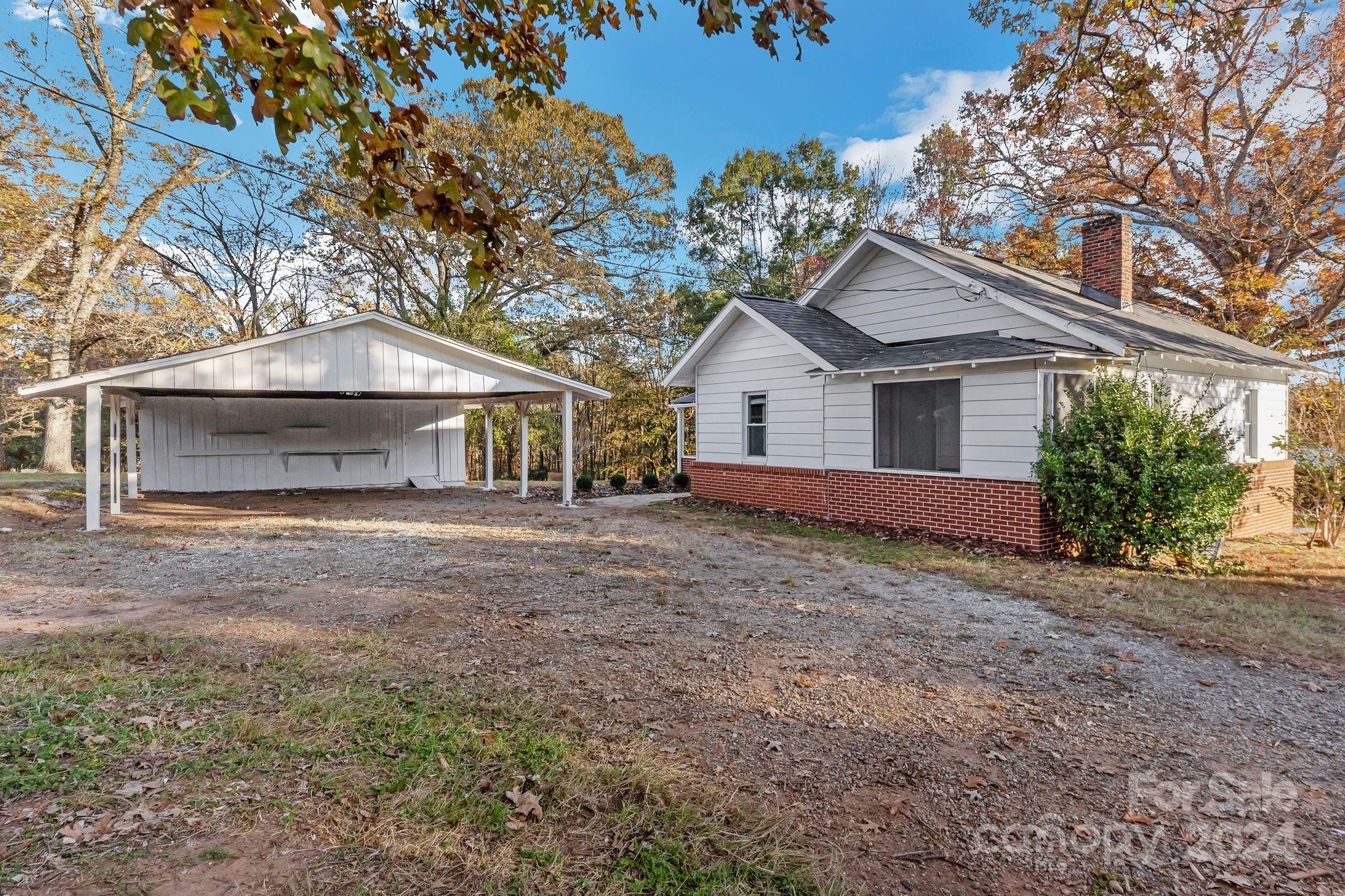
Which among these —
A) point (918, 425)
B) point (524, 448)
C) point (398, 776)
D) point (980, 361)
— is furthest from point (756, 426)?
point (398, 776)

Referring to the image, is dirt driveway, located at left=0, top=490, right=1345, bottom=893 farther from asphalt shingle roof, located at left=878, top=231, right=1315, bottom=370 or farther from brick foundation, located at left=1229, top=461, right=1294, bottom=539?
brick foundation, located at left=1229, top=461, right=1294, bottom=539

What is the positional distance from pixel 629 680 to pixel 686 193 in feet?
82.9

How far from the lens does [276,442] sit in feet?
51.6

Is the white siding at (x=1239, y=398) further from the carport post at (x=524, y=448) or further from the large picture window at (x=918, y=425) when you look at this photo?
the carport post at (x=524, y=448)

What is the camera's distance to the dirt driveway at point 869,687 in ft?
8.49

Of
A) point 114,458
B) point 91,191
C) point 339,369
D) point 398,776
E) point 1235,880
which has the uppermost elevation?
point 91,191

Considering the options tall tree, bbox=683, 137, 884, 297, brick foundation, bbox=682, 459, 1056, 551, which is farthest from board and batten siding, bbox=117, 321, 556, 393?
tall tree, bbox=683, 137, 884, 297

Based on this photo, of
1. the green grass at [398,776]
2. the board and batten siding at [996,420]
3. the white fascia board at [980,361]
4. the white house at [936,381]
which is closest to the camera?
the green grass at [398,776]

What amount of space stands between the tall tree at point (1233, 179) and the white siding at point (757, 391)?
675 cm

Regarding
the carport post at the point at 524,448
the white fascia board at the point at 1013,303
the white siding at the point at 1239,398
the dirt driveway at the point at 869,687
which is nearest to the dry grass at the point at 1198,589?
the dirt driveway at the point at 869,687

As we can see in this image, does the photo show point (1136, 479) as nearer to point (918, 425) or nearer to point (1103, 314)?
point (918, 425)

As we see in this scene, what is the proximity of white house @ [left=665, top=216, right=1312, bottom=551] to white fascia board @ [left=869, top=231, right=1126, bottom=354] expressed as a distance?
0.02 m

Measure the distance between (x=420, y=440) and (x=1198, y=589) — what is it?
15942 mm

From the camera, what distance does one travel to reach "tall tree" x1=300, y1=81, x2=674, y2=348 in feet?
64.5
